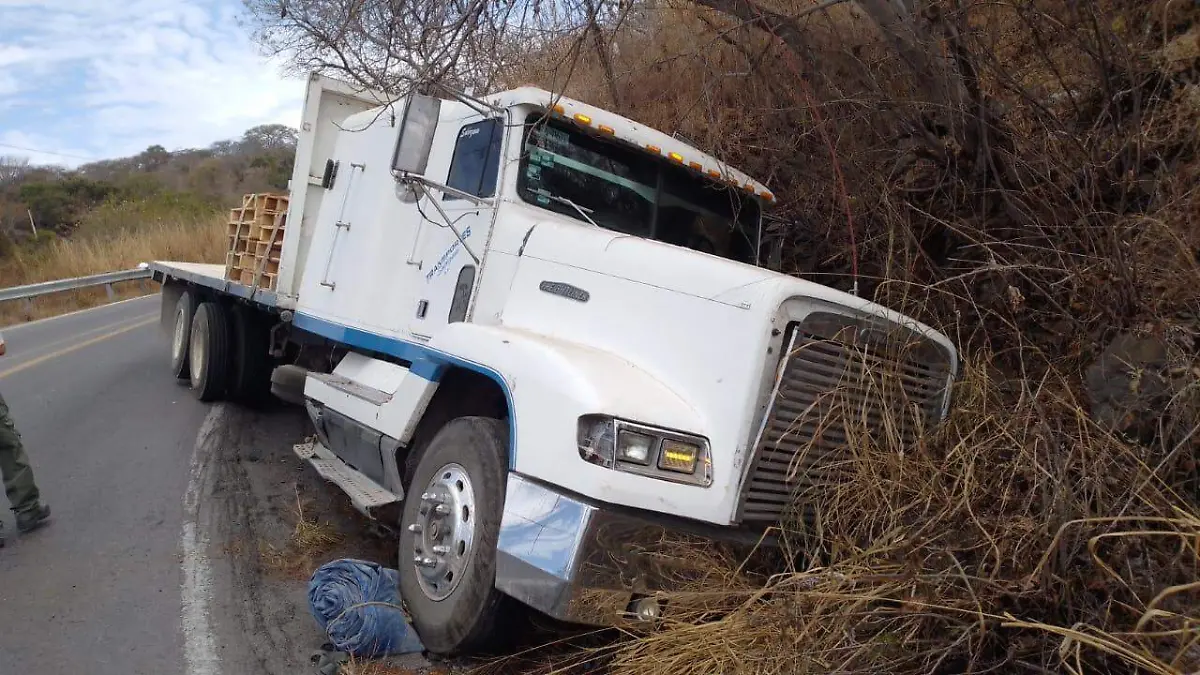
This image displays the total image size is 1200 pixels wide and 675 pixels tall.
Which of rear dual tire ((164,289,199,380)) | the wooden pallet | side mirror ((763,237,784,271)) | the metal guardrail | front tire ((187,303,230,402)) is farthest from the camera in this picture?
the metal guardrail

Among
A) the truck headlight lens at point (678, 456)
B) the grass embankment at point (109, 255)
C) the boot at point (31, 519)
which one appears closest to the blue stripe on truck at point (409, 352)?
the truck headlight lens at point (678, 456)

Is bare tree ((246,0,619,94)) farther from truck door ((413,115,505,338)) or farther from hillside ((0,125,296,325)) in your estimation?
hillside ((0,125,296,325))

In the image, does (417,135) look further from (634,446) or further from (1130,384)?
(1130,384)

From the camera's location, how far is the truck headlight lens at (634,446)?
345cm

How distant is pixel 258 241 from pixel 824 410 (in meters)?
6.02

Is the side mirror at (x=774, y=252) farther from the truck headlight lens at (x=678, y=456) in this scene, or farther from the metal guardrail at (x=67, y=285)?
the metal guardrail at (x=67, y=285)

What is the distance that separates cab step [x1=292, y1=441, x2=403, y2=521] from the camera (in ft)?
15.8

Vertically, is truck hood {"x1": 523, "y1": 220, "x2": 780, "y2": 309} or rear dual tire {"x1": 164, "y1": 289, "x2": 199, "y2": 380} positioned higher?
truck hood {"x1": 523, "y1": 220, "x2": 780, "y2": 309}

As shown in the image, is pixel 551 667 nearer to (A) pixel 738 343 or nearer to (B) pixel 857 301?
(A) pixel 738 343

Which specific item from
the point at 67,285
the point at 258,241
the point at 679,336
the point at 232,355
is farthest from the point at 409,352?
the point at 67,285

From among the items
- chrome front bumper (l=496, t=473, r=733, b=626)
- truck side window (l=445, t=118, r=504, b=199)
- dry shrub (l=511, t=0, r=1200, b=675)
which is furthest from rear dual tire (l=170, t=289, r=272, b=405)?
chrome front bumper (l=496, t=473, r=733, b=626)

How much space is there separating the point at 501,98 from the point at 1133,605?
12.5 ft

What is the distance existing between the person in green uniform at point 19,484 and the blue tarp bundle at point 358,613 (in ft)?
8.02

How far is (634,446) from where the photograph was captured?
3.48 m
